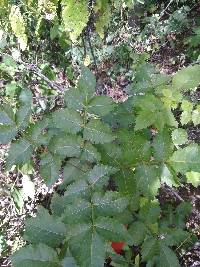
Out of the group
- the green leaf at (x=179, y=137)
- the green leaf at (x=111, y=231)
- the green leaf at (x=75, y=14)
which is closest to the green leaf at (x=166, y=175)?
the green leaf at (x=179, y=137)

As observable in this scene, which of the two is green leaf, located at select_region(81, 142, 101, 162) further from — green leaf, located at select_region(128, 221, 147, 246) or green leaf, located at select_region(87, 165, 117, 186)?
green leaf, located at select_region(128, 221, 147, 246)

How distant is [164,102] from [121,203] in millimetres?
560

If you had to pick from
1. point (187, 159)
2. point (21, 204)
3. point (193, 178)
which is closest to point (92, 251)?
point (187, 159)

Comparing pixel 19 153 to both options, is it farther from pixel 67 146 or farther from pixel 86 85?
pixel 86 85

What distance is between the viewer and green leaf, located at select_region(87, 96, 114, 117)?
4.79 ft

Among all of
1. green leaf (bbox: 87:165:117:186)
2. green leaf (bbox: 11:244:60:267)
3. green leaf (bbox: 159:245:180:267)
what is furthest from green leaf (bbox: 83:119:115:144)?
green leaf (bbox: 159:245:180:267)

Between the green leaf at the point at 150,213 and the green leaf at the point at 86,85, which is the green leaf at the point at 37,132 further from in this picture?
the green leaf at the point at 150,213

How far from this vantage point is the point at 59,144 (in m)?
1.44

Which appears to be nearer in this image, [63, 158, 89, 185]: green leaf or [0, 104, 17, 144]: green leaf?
[0, 104, 17, 144]: green leaf

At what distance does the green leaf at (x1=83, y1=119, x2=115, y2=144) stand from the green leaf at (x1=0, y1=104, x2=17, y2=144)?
0.28 m

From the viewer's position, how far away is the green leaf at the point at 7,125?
1425mm

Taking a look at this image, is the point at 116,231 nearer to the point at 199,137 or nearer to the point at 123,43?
the point at 199,137

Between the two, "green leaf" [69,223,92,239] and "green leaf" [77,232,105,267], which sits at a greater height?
"green leaf" [69,223,92,239]

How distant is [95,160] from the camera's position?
4.77 feet
